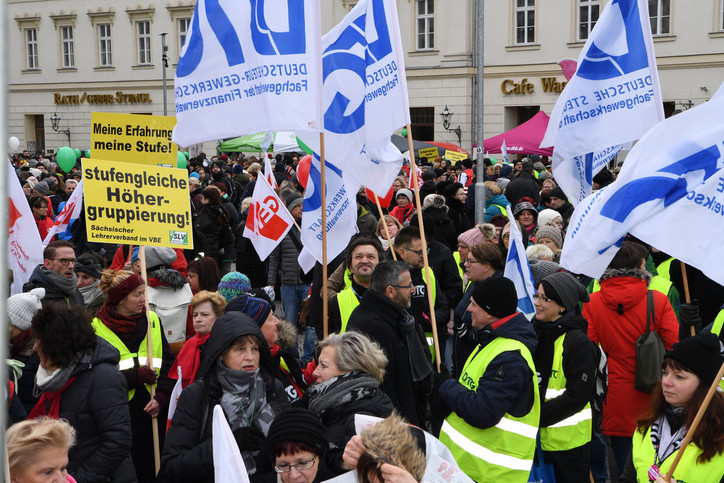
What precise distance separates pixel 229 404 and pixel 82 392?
750mm

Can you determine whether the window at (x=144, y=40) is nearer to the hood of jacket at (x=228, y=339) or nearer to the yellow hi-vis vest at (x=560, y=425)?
the yellow hi-vis vest at (x=560, y=425)

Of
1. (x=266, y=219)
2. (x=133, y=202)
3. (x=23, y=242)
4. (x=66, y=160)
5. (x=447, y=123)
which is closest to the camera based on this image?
(x=133, y=202)

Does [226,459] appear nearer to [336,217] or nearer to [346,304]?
[346,304]

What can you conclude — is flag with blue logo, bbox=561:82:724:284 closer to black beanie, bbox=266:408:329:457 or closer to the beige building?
black beanie, bbox=266:408:329:457

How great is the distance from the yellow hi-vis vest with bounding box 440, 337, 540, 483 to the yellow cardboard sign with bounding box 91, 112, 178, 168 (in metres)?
2.89

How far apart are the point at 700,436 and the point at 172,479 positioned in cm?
210

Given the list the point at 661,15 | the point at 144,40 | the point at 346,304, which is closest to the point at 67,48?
the point at 144,40

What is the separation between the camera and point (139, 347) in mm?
4895

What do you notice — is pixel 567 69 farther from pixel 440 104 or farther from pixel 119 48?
pixel 119 48

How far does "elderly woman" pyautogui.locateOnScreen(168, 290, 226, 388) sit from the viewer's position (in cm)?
457

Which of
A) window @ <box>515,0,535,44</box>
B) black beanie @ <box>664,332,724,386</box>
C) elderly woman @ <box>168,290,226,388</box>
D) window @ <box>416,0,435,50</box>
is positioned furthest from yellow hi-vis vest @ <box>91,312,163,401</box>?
window @ <box>416,0,435,50</box>

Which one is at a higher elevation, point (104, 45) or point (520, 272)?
point (104, 45)

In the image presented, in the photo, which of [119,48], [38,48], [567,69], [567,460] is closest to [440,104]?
[119,48]

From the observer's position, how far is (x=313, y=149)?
625 centimetres
